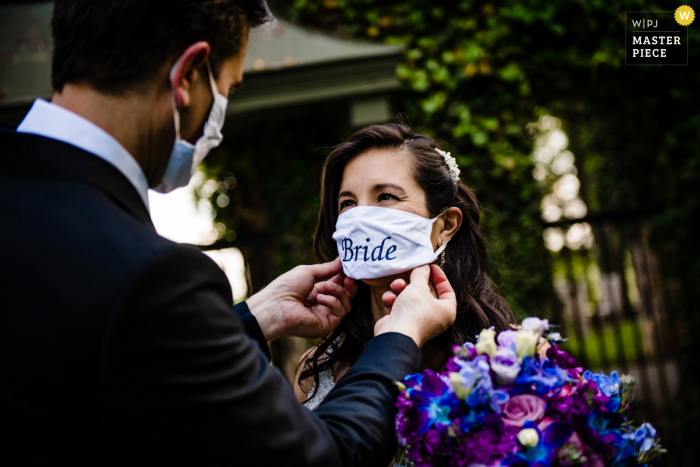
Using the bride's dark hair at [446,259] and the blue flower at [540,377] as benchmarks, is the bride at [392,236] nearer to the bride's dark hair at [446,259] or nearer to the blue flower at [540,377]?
the bride's dark hair at [446,259]

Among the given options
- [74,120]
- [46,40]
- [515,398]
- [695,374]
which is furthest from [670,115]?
[46,40]

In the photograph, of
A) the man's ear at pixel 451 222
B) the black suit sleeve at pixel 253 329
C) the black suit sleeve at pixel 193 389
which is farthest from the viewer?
the man's ear at pixel 451 222

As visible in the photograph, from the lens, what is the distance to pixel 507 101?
4898 mm

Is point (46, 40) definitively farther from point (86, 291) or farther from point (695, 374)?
point (695, 374)

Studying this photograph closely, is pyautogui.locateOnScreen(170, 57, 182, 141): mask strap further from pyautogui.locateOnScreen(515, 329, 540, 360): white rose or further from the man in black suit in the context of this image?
pyautogui.locateOnScreen(515, 329, 540, 360): white rose

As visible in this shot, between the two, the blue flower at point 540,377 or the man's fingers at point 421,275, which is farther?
the man's fingers at point 421,275

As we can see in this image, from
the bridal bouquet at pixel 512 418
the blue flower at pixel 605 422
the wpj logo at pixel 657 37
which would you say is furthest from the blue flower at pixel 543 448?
the wpj logo at pixel 657 37

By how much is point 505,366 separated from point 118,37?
1.29 meters

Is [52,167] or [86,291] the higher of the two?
[52,167]

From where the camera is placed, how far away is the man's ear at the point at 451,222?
2.68 meters

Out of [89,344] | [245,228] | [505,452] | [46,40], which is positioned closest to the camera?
[89,344]

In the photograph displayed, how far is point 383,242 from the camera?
2385 mm

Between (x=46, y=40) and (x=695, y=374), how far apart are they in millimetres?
6986

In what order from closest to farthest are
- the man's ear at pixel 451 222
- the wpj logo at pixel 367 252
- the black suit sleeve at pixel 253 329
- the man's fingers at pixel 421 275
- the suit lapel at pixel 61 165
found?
the suit lapel at pixel 61 165 → the man's fingers at pixel 421 275 → the black suit sleeve at pixel 253 329 → the wpj logo at pixel 367 252 → the man's ear at pixel 451 222
